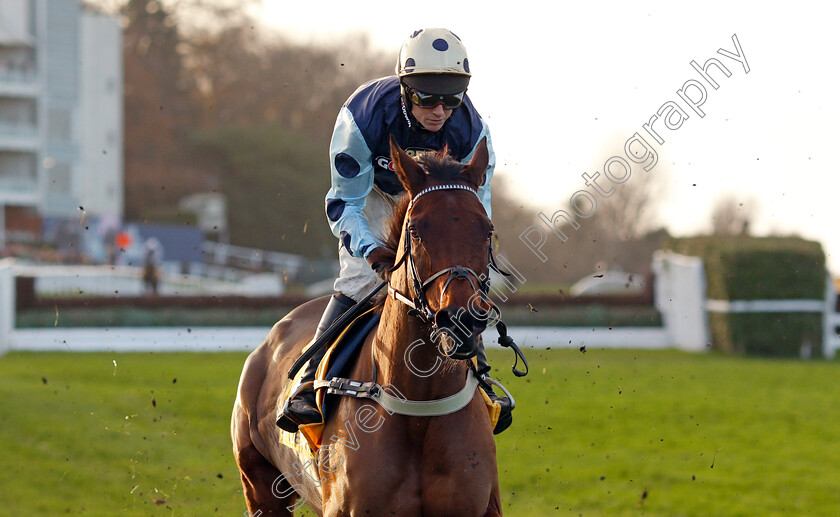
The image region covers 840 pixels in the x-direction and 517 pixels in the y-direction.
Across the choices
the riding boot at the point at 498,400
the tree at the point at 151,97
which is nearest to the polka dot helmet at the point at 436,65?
the riding boot at the point at 498,400

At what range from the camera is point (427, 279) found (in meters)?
3.05

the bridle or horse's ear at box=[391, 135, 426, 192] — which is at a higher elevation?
horse's ear at box=[391, 135, 426, 192]

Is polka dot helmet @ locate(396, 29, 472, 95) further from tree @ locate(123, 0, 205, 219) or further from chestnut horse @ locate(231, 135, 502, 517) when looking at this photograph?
tree @ locate(123, 0, 205, 219)

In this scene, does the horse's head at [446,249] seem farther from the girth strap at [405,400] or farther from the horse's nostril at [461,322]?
the girth strap at [405,400]

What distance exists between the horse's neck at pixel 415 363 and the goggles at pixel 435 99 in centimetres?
80

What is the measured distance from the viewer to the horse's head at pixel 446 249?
2898 millimetres

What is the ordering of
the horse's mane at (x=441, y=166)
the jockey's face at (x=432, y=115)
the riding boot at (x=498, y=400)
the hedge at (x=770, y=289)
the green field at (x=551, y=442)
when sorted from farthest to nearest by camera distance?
1. the hedge at (x=770, y=289)
2. the green field at (x=551, y=442)
3. the jockey's face at (x=432, y=115)
4. the riding boot at (x=498, y=400)
5. the horse's mane at (x=441, y=166)

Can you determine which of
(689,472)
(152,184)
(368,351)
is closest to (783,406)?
(689,472)

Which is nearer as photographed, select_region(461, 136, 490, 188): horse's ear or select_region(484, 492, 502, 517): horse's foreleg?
select_region(461, 136, 490, 188): horse's ear

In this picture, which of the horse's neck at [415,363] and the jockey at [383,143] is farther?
the jockey at [383,143]

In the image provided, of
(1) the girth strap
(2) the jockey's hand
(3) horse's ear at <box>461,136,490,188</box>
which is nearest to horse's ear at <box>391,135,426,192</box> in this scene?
(3) horse's ear at <box>461,136,490,188</box>

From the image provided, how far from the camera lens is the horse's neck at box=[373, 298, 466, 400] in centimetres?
330

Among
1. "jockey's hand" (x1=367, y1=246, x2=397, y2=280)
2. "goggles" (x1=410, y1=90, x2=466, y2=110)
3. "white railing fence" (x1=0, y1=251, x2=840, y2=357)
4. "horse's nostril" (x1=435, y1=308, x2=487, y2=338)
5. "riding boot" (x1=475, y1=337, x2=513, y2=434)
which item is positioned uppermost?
"goggles" (x1=410, y1=90, x2=466, y2=110)

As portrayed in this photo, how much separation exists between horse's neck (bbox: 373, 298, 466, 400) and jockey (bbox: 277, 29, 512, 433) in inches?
6.4
